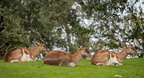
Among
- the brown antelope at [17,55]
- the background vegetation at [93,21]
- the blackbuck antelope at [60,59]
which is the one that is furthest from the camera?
the background vegetation at [93,21]

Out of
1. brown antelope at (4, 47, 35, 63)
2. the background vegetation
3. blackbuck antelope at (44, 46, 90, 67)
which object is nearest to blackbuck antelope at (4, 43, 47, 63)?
brown antelope at (4, 47, 35, 63)

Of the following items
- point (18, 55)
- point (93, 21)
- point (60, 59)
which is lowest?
point (60, 59)

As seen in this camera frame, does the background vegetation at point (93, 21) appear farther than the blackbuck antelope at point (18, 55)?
Yes

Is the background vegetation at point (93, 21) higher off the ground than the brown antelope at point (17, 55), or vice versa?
the background vegetation at point (93, 21)

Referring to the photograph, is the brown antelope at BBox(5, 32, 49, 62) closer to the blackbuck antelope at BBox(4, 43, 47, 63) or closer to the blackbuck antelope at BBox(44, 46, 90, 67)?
the blackbuck antelope at BBox(4, 43, 47, 63)

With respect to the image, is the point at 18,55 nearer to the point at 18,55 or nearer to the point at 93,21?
the point at 18,55

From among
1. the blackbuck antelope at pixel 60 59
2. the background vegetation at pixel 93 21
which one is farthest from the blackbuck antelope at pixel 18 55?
the background vegetation at pixel 93 21

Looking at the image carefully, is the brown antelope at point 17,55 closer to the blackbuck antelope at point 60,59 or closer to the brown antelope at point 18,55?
the brown antelope at point 18,55

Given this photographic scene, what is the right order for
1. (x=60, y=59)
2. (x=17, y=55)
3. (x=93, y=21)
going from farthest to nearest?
1. (x=93, y=21)
2. (x=17, y=55)
3. (x=60, y=59)

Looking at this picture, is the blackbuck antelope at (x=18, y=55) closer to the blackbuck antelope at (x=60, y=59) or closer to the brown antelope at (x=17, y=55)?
the brown antelope at (x=17, y=55)

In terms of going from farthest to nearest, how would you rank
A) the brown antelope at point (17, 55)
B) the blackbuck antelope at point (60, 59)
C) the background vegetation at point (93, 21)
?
1. the background vegetation at point (93, 21)
2. the brown antelope at point (17, 55)
3. the blackbuck antelope at point (60, 59)

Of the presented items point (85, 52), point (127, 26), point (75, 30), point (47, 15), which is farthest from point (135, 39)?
point (85, 52)

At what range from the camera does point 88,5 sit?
2545cm

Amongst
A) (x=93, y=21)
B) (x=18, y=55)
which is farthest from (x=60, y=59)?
(x=93, y=21)
